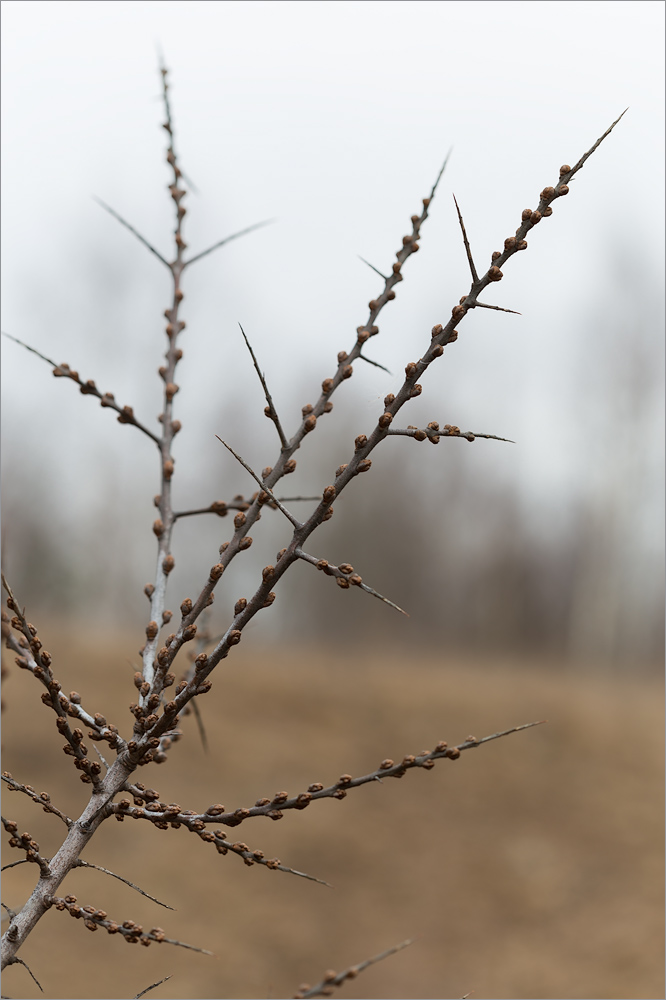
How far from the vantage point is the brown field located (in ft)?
25.9

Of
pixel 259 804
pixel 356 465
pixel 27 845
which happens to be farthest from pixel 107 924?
pixel 356 465

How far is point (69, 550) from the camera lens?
16.4 meters

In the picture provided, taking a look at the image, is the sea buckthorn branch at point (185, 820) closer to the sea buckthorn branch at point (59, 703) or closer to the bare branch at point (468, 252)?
the sea buckthorn branch at point (59, 703)

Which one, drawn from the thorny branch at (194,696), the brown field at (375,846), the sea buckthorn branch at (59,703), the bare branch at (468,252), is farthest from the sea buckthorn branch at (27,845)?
the brown field at (375,846)

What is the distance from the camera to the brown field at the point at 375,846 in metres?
7.90

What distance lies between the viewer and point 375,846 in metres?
9.98

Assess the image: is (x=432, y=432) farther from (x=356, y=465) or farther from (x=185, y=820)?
(x=185, y=820)

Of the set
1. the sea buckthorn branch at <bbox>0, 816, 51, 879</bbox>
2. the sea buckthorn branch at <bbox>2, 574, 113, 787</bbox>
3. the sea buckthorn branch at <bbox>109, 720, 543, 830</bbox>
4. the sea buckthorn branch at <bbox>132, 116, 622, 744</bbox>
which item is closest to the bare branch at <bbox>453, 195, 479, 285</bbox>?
the sea buckthorn branch at <bbox>132, 116, 622, 744</bbox>

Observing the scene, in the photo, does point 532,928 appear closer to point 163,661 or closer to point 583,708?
point 583,708

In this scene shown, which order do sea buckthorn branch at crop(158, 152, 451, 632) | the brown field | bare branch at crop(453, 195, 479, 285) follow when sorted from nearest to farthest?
bare branch at crop(453, 195, 479, 285), sea buckthorn branch at crop(158, 152, 451, 632), the brown field

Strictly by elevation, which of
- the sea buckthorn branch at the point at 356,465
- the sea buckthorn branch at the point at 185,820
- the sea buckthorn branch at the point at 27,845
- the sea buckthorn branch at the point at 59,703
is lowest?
the sea buckthorn branch at the point at 27,845

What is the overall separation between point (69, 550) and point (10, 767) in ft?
24.2

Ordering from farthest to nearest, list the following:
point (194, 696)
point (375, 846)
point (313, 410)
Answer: point (375, 846) < point (313, 410) < point (194, 696)

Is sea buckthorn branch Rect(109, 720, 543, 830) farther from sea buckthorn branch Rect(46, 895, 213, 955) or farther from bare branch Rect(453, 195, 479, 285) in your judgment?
bare branch Rect(453, 195, 479, 285)
